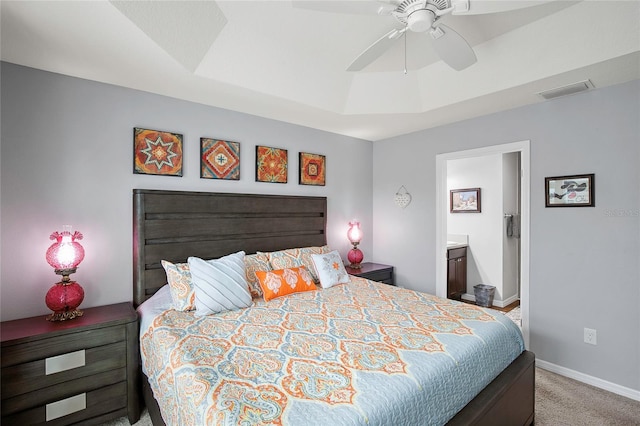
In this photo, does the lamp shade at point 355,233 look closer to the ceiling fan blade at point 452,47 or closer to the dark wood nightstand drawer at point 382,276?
the dark wood nightstand drawer at point 382,276

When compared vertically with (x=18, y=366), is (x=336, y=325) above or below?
above

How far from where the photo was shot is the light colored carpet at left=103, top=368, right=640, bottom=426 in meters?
2.12

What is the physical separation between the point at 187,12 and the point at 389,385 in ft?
7.99

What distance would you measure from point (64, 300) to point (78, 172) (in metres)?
0.98

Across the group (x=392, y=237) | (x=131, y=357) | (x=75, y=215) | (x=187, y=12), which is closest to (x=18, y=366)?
(x=131, y=357)

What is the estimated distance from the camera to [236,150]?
3129 mm

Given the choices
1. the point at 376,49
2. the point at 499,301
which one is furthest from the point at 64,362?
the point at 499,301

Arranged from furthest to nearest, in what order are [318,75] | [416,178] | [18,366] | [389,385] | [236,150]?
1. [416,178]
2. [236,150]
3. [318,75]
4. [18,366]
5. [389,385]

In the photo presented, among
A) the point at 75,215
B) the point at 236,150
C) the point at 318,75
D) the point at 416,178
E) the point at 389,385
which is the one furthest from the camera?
the point at 416,178

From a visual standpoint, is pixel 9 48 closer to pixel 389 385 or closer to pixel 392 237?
pixel 389 385

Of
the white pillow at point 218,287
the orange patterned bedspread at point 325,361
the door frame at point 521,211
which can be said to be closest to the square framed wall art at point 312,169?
the door frame at point 521,211

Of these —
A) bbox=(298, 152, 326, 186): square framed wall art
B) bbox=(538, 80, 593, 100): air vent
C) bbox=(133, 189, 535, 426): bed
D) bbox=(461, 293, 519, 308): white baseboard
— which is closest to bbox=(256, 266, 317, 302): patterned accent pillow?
bbox=(133, 189, 535, 426): bed

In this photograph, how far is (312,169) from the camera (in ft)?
12.4

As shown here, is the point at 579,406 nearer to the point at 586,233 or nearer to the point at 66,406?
the point at 586,233
